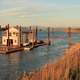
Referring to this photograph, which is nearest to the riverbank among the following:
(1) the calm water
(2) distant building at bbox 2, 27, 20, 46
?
(1) the calm water

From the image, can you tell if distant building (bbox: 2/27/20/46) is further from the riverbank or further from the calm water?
the riverbank

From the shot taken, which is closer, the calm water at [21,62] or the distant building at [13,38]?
the calm water at [21,62]

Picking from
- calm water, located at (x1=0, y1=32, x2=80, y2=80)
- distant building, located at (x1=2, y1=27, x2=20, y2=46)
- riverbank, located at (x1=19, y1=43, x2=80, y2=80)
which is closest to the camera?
→ riverbank, located at (x1=19, y1=43, x2=80, y2=80)

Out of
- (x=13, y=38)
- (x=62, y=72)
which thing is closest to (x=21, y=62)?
(x=13, y=38)

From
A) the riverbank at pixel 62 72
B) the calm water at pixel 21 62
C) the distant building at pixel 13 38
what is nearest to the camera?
the riverbank at pixel 62 72

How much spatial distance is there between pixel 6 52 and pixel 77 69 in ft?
106

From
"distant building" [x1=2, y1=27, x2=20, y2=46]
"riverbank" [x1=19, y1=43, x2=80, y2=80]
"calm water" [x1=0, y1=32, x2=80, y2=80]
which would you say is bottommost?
"calm water" [x1=0, y1=32, x2=80, y2=80]

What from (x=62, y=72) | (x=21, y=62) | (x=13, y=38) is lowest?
(x=21, y=62)

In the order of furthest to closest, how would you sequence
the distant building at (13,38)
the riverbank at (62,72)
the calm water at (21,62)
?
the distant building at (13,38), the calm water at (21,62), the riverbank at (62,72)

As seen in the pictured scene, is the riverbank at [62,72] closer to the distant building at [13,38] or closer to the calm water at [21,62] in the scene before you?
the calm water at [21,62]

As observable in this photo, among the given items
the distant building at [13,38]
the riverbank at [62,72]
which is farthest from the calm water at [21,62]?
the riverbank at [62,72]

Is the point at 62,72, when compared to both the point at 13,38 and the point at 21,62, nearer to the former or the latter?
the point at 21,62

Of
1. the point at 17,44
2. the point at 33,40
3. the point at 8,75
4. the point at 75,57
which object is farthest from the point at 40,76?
the point at 33,40

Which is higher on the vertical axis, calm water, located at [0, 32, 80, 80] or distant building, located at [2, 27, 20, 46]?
distant building, located at [2, 27, 20, 46]
